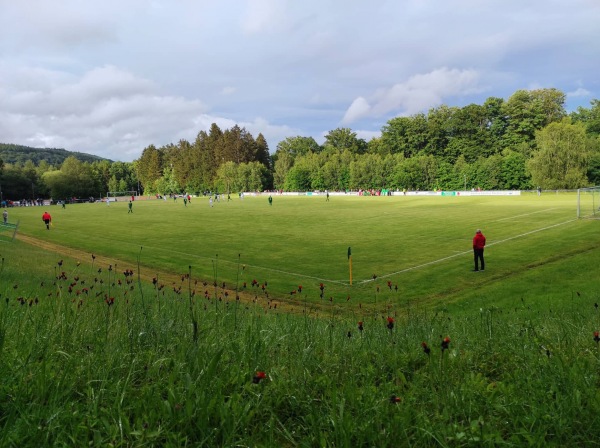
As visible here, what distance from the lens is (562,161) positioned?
3465 inches

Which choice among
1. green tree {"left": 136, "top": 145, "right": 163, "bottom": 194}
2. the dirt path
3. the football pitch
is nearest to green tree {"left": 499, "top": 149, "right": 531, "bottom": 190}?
the football pitch

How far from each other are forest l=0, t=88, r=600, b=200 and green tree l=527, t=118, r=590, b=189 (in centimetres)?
19

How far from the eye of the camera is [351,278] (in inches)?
710

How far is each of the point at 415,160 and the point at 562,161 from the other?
143ft

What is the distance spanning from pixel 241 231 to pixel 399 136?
124527mm

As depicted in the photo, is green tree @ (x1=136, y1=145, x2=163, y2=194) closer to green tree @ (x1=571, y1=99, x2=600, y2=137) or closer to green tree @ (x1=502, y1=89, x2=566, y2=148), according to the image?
green tree @ (x1=502, y1=89, x2=566, y2=148)

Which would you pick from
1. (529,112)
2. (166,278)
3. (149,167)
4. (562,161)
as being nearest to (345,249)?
(166,278)

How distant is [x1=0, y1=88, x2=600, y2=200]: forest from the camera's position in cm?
9244

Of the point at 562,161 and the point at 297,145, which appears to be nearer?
the point at 562,161

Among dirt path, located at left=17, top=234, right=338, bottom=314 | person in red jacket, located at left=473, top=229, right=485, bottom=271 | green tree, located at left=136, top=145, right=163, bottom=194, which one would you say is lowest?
dirt path, located at left=17, top=234, right=338, bottom=314

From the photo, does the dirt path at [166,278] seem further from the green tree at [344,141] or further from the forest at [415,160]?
the green tree at [344,141]

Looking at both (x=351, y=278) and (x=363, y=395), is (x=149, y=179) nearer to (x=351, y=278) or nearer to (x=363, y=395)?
(x=351, y=278)

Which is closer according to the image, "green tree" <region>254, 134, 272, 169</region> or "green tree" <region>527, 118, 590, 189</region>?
"green tree" <region>527, 118, 590, 189</region>

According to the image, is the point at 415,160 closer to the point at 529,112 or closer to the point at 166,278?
the point at 529,112
